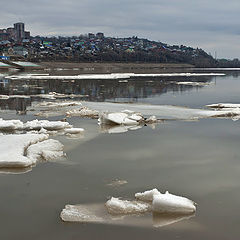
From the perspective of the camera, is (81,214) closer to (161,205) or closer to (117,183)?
(161,205)

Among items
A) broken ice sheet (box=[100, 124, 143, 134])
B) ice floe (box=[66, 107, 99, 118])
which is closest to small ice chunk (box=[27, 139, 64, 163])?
broken ice sheet (box=[100, 124, 143, 134])

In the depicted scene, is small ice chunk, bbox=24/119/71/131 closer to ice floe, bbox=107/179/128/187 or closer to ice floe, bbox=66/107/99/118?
ice floe, bbox=66/107/99/118

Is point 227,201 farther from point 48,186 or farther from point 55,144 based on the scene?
point 55,144

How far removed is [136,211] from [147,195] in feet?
1.31

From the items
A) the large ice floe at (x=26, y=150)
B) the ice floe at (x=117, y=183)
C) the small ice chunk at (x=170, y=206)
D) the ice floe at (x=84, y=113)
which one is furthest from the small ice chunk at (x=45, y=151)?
the ice floe at (x=84, y=113)

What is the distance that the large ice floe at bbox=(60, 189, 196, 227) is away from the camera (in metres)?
4.41

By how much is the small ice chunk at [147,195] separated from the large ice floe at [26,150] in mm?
2506

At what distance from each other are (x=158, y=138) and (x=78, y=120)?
12.2ft

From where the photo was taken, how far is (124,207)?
4668mm

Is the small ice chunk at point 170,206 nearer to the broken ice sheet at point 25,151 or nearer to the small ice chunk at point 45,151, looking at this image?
the broken ice sheet at point 25,151

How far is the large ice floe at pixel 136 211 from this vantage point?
4406 millimetres

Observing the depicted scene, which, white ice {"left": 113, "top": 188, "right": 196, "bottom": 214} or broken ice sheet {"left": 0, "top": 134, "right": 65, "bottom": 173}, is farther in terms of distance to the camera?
broken ice sheet {"left": 0, "top": 134, "right": 65, "bottom": 173}

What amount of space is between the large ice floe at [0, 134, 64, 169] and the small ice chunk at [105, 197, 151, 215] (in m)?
2.44

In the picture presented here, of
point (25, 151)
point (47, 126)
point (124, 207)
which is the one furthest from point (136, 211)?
point (47, 126)
